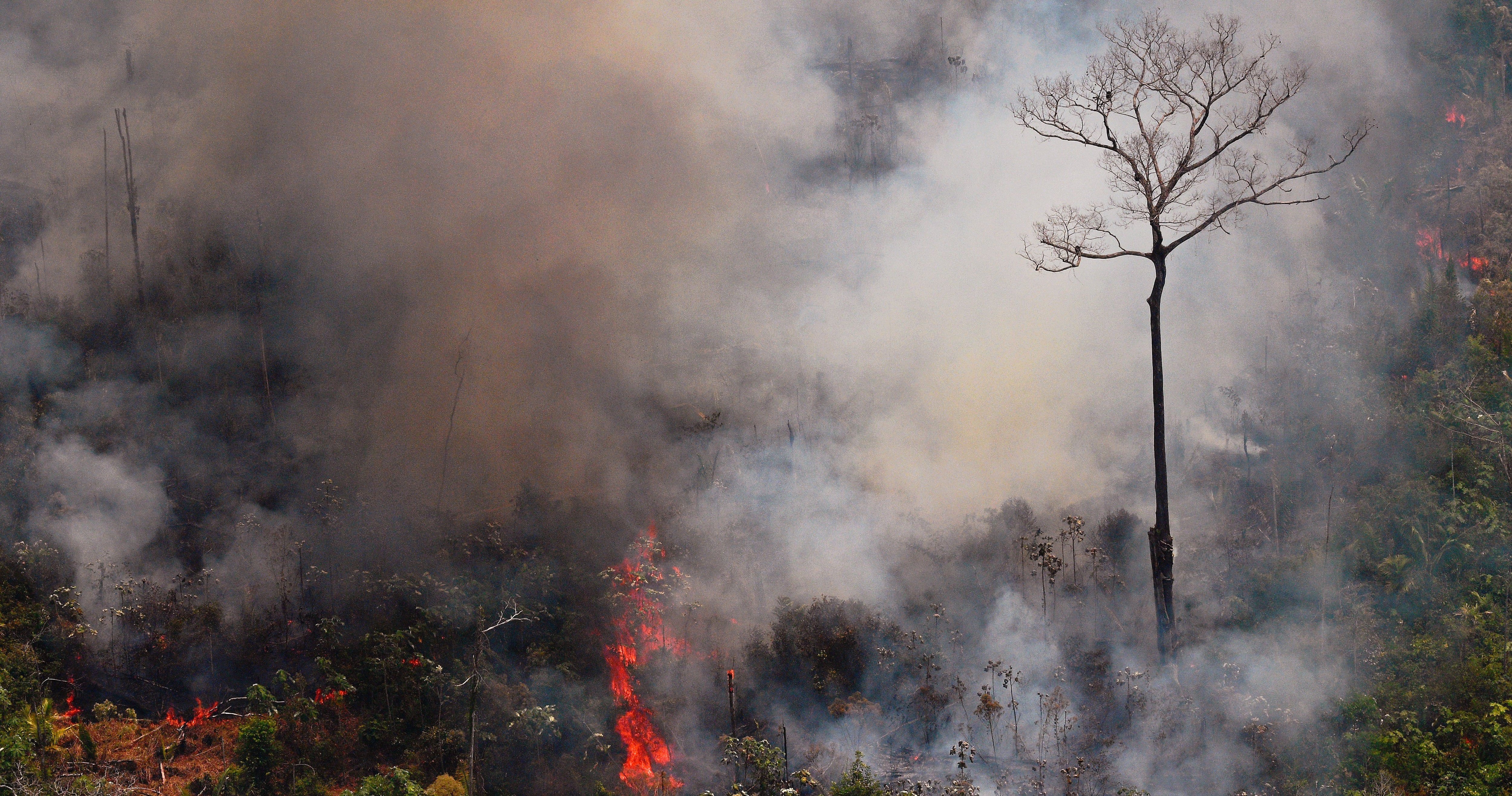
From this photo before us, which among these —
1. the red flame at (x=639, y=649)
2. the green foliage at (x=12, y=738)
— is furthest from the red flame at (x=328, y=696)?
the red flame at (x=639, y=649)

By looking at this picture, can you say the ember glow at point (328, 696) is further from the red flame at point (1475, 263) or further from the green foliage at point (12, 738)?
the red flame at point (1475, 263)

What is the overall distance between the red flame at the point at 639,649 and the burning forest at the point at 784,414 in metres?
0.06

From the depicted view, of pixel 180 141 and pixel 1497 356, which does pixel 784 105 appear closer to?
pixel 180 141

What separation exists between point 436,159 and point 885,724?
10.6m

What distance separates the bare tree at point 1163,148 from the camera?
12.3 meters

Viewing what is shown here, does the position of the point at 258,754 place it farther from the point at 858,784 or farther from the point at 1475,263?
the point at 1475,263

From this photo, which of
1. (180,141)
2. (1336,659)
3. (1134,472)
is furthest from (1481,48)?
(180,141)

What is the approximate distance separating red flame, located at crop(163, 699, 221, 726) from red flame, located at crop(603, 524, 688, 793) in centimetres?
509

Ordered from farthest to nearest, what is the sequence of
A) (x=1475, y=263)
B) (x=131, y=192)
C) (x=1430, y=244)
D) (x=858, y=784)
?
(x=1430, y=244)
(x=1475, y=263)
(x=131, y=192)
(x=858, y=784)

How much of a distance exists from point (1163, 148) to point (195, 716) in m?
15.6

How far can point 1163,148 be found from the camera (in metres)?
14.4

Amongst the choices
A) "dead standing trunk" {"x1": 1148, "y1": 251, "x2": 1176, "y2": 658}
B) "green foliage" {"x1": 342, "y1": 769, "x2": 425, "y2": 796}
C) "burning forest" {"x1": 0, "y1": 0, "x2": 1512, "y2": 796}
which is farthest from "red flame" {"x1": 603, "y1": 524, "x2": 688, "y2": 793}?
"dead standing trunk" {"x1": 1148, "y1": 251, "x2": 1176, "y2": 658}

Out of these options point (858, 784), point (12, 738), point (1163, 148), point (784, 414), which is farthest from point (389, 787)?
point (1163, 148)

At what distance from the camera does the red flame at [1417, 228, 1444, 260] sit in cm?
1470
